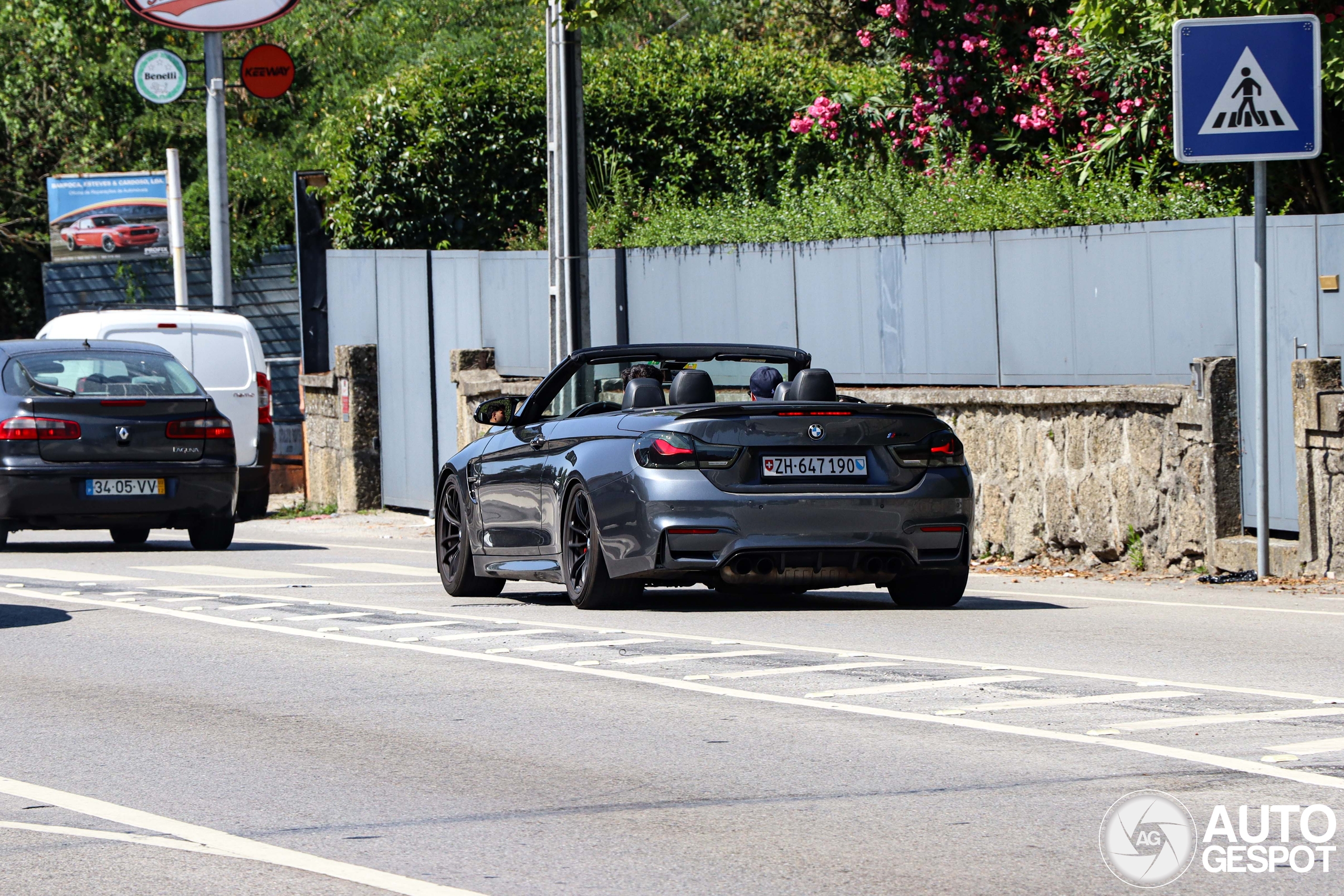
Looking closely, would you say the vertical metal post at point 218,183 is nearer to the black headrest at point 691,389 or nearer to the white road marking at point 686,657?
the black headrest at point 691,389

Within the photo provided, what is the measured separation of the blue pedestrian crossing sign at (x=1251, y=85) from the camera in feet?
41.3

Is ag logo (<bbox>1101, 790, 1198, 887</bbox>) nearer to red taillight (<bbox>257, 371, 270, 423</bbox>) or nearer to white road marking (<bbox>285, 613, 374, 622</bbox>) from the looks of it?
white road marking (<bbox>285, 613, 374, 622</bbox>)

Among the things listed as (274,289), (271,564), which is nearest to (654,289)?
(271,564)

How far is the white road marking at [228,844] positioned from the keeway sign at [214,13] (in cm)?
2388

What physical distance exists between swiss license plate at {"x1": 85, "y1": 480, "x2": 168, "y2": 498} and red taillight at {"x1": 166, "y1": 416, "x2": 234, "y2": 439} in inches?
15.8

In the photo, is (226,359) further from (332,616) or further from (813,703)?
(813,703)

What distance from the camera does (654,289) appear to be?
1961cm

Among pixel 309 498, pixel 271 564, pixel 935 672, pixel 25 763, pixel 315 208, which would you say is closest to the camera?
pixel 25 763

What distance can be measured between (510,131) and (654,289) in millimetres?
6170

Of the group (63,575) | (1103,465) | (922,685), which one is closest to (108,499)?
(63,575)

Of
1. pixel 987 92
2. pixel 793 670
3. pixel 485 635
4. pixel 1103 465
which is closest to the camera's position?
pixel 793 670

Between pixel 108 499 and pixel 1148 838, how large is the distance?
40.0 ft

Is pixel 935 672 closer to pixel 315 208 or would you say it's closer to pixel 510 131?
pixel 510 131

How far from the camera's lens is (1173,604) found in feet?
38.4
